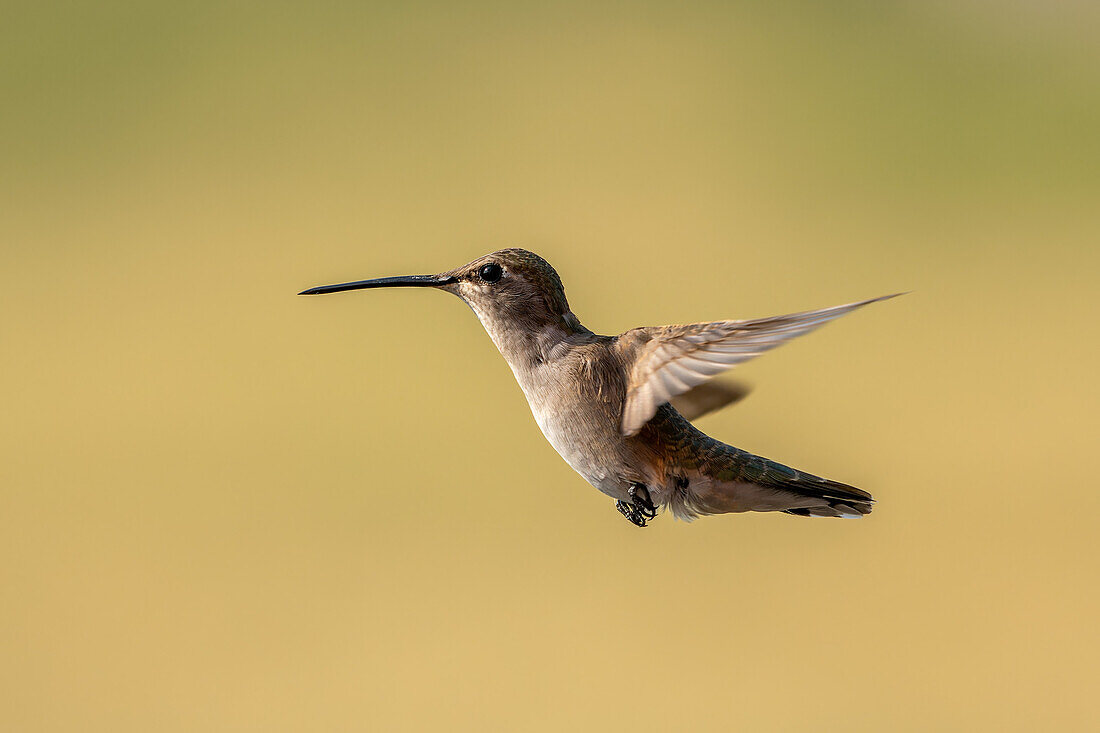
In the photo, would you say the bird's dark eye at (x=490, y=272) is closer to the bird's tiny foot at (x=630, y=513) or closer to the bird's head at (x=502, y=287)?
the bird's head at (x=502, y=287)

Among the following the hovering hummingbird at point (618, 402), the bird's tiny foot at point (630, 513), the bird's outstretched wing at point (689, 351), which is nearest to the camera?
the bird's outstretched wing at point (689, 351)

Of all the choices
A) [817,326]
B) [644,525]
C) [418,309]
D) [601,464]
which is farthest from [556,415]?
[418,309]

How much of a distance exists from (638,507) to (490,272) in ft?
0.83

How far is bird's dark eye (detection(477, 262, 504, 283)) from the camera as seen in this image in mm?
809

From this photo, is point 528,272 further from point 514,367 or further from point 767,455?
point 767,455

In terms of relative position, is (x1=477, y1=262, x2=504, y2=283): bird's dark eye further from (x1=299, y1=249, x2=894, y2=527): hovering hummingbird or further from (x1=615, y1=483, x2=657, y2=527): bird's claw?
(x1=615, y1=483, x2=657, y2=527): bird's claw

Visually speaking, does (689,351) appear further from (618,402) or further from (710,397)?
(710,397)

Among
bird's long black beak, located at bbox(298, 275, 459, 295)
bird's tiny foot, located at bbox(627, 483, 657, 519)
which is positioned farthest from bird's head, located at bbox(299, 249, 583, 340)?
bird's tiny foot, located at bbox(627, 483, 657, 519)

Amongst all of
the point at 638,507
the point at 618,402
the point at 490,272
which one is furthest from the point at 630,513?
the point at 490,272

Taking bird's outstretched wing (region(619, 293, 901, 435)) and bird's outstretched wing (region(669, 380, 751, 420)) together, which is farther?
bird's outstretched wing (region(669, 380, 751, 420))

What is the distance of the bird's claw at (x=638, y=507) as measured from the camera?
85 cm

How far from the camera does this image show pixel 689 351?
70cm

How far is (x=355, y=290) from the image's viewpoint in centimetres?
81

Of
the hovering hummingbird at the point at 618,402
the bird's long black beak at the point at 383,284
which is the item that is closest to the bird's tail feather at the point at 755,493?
the hovering hummingbird at the point at 618,402
